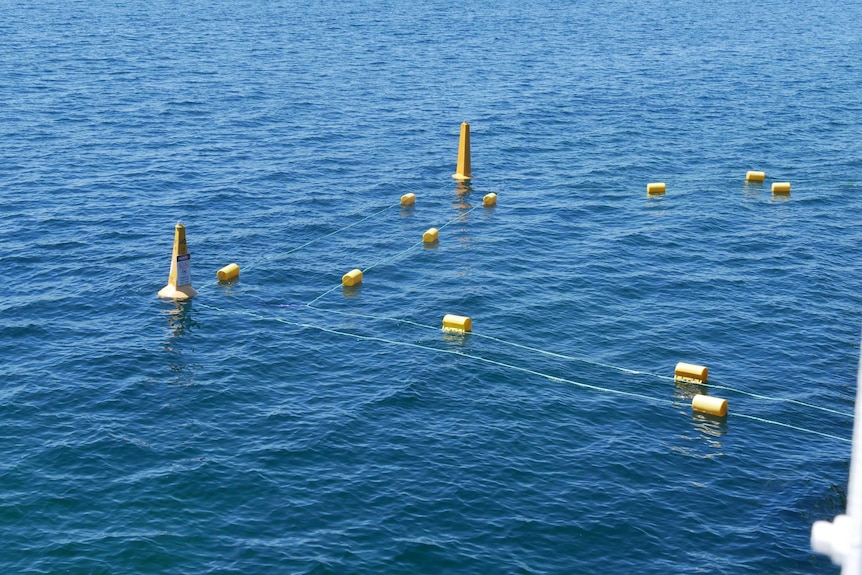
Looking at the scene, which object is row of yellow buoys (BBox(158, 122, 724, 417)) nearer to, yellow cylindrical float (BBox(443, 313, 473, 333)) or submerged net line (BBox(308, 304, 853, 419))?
yellow cylindrical float (BBox(443, 313, 473, 333))

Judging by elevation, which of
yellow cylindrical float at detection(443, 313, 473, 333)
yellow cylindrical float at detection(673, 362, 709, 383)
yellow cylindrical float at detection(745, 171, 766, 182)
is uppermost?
yellow cylindrical float at detection(745, 171, 766, 182)

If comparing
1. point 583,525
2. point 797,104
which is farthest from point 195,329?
point 797,104

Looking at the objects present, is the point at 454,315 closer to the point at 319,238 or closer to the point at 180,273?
the point at 180,273

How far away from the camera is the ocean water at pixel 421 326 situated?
30.8 metres

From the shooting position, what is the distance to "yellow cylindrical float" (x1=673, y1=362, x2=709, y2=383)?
39.2 meters

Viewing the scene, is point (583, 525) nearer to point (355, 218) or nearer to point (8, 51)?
point (355, 218)

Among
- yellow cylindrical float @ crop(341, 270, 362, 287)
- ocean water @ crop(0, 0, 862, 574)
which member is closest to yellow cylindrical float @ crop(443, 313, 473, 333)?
ocean water @ crop(0, 0, 862, 574)

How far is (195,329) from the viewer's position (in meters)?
43.8

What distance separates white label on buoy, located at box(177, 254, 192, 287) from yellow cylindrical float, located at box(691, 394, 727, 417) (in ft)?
71.2

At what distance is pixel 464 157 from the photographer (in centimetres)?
6481

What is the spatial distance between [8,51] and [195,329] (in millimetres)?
72345

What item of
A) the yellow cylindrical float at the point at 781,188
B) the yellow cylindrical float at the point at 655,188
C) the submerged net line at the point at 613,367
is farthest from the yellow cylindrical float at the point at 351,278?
the yellow cylindrical float at the point at 781,188

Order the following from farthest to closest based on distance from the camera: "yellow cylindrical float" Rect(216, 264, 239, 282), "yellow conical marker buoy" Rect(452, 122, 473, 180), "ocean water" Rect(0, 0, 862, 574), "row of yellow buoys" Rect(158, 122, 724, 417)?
"yellow conical marker buoy" Rect(452, 122, 473, 180)
"yellow cylindrical float" Rect(216, 264, 239, 282)
"row of yellow buoys" Rect(158, 122, 724, 417)
"ocean water" Rect(0, 0, 862, 574)

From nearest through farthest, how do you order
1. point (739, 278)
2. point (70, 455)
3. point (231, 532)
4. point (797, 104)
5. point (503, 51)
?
point (231, 532) < point (70, 455) < point (739, 278) < point (797, 104) < point (503, 51)
